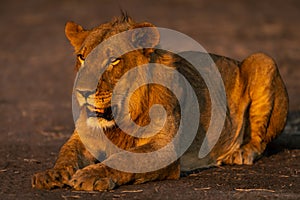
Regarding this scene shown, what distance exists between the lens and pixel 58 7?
839 inches

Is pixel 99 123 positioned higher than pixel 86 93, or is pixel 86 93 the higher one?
pixel 86 93

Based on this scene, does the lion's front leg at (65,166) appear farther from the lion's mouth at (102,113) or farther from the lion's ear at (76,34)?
the lion's ear at (76,34)

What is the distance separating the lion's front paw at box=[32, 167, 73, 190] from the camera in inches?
211

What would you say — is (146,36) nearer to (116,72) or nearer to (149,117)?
(116,72)

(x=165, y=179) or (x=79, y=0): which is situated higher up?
(x=79, y=0)

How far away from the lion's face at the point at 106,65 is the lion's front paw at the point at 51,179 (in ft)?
1.42

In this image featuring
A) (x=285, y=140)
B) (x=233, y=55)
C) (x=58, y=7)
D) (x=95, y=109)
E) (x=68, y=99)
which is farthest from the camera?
(x=58, y=7)

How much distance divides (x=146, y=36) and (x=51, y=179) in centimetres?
122

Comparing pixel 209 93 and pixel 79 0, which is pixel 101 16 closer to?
pixel 79 0

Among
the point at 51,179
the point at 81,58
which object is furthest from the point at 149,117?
the point at 51,179

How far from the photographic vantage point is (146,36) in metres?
5.65

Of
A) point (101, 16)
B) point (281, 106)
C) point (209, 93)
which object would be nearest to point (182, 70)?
point (209, 93)

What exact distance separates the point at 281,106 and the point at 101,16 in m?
13.2

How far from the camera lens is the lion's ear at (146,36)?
564 cm
